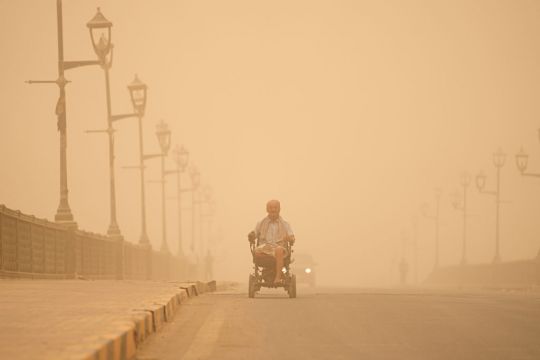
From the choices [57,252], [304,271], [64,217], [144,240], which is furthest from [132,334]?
[304,271]

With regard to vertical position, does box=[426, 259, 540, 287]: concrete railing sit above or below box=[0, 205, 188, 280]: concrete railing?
below

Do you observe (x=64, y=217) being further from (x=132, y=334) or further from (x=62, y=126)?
(x=132, y=334)

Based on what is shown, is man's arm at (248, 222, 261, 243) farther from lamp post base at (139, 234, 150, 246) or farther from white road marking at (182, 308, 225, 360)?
lamp post base at (139, 234, 150, 246)

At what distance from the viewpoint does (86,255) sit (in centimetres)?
3288

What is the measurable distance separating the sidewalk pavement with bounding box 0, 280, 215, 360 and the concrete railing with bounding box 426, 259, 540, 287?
3123 centimetres

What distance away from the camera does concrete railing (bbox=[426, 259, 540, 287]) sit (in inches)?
1943

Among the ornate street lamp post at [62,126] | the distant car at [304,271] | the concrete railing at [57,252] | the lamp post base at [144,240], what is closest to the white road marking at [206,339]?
the concrete railing at [57,252]

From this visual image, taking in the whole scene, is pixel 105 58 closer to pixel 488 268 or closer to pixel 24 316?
pixel 24 316

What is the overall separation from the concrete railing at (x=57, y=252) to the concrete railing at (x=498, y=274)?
1513 centimetres

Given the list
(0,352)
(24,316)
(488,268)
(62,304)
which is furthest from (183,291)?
(488,268)

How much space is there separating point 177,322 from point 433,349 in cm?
420

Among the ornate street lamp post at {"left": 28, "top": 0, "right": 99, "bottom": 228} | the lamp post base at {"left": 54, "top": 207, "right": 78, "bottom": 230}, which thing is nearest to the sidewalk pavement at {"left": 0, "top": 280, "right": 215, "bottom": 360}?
the lamp post base at {"left": 54, "top": 207, "right": 78, "bottom": 230}

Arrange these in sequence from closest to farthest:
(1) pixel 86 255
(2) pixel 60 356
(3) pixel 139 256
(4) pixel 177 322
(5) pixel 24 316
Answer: (2) pixel 60 356
(5) pixel 24 316
(4) pixel 177 322
(1) pixel 86 255
(3) pixel 139 256

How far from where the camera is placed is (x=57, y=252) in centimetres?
2969
